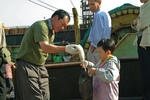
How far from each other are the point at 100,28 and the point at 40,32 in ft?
3.00

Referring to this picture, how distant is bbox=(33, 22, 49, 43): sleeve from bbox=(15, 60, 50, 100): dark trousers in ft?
1.31

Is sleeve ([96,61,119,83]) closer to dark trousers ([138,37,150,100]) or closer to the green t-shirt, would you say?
dark trousers ([138,37,150,100])

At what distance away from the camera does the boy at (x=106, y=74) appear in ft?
7.89

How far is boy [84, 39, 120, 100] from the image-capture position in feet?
7.89

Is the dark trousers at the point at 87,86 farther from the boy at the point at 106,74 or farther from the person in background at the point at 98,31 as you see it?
the person in background at the point at 98,31

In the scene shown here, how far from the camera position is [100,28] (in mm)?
3326

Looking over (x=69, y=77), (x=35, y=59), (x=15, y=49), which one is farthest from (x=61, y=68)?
(x=15, y=49)

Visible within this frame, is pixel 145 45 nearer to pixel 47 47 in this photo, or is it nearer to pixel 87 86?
pixel 87 86

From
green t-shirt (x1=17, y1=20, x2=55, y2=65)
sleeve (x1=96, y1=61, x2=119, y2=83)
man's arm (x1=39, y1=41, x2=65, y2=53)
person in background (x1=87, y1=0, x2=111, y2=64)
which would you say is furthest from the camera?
person in background (x1=87, y1=0, x2=111, y2=64)

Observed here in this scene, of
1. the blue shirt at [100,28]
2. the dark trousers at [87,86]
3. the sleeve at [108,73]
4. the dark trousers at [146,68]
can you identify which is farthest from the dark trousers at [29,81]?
the dark trousers at [146,68]

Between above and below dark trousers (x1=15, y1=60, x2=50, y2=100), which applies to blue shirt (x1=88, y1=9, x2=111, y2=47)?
above

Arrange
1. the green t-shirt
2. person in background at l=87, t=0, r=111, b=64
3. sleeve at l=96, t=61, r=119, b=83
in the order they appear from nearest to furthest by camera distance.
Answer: sleeve at l=96, t=61, r=119, b=83
the green t-shirt
person in background at l=87, t=0, r=111, b=64

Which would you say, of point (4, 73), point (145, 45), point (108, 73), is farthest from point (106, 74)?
point (4, 73)

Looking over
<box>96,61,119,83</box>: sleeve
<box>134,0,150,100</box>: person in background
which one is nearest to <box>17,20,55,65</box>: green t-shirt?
<box>96,61,119,83</box>: sleeve
